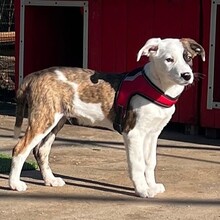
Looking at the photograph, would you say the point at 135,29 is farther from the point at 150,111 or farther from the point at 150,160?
the point at 150,111

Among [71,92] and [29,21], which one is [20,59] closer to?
[29,21]

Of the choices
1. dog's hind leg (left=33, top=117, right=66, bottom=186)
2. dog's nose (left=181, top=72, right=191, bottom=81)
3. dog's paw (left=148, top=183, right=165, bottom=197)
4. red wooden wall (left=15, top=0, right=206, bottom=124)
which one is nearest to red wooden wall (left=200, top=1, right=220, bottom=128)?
red wooden wall (left=15, top=0, right=206, bottom=124)

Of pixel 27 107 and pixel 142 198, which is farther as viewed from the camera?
pixel 27 107

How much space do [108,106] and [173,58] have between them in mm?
766

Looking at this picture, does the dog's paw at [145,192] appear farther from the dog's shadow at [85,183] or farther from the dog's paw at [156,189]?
the dog's shadow at [85,183]

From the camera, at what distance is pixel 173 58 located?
638 centimetres

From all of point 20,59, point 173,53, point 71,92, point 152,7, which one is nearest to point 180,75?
point 173,53

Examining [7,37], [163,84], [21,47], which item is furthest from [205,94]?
[7,37]

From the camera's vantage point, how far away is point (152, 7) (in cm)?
1062

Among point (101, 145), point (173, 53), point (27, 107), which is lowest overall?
point (101, 145)

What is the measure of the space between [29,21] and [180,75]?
6.33m

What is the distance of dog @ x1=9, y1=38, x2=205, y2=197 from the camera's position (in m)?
6.53

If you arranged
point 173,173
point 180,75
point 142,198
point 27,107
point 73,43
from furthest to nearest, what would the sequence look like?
point 73,43 < point 173,173 < point 27,107 < point 142,198 < point 180,75

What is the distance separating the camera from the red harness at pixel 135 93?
21.6 feet
